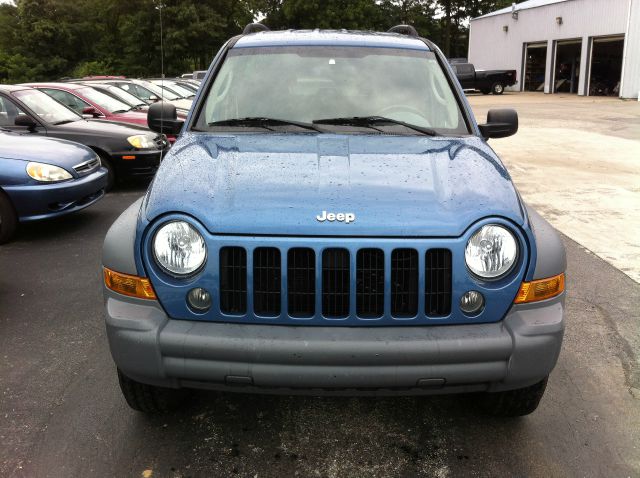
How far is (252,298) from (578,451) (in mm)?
1680

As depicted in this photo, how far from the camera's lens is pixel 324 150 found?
313cm

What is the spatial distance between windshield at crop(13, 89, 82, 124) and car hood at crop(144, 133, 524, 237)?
647 cm

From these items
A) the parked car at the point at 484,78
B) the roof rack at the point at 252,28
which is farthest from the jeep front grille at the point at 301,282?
the parked car at the point at 484,78

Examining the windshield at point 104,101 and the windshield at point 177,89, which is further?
the windshield at point 177,89

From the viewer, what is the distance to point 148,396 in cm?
296

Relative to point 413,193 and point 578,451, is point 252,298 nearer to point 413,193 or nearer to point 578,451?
point 413,193

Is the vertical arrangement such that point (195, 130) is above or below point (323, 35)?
below

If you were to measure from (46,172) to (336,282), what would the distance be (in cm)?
499

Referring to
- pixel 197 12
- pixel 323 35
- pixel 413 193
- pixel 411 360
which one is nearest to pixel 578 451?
pixel 411 360

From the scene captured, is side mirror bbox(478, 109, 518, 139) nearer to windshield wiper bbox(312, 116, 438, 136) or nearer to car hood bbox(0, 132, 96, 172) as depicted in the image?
windshield wiper bbox(312, 116, 438, 136)

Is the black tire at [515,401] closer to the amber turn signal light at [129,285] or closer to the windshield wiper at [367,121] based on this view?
the windshield wiper at [367,121]

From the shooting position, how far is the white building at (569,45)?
29.0m

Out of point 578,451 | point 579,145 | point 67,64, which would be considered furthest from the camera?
point 67,64

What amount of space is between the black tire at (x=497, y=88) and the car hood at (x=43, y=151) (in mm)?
31123
